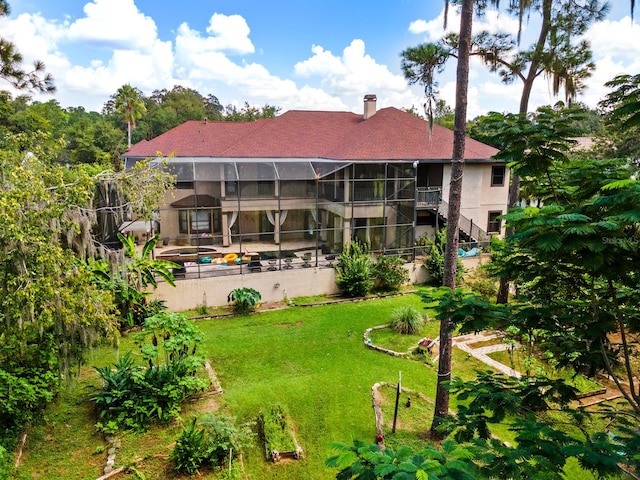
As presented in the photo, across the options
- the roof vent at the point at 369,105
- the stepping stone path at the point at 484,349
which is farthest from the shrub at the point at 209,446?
the roof vent at the point at 369,105

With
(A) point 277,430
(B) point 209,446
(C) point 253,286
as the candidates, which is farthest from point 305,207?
(B) point 209,446

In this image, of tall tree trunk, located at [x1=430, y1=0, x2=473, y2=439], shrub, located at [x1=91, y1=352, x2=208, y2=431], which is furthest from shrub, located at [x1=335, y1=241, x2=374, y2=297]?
shrub, located at [x1=91, y1=352, x2=208, y2=431]

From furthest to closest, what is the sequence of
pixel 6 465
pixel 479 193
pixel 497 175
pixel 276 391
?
pixel 497 175 < pixel 479 193 < pixel 276 391 < pixel 6 465

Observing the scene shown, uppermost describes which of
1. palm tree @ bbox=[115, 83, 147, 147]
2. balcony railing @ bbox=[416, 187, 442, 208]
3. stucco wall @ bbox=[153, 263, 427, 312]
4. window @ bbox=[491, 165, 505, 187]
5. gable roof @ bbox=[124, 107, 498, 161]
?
palm tree @ bbox=[115, 83, 147, 147]

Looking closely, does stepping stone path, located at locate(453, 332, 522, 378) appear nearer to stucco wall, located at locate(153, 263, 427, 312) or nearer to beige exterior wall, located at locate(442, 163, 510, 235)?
stucco wall, located at locate(153, 263, 427, 312)

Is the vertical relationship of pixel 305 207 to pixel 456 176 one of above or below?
below

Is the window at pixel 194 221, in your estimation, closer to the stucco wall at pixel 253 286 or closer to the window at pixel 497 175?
the stucco wall at pixel 253 286

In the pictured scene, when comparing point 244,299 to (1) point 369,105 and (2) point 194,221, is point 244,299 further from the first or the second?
(1) point 369,105
